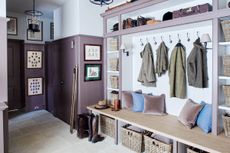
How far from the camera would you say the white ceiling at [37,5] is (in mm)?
3928

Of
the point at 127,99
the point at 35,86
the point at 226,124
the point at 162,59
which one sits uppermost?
the point at 162,59

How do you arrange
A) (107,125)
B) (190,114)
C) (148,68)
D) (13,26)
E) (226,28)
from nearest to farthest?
(226,28) → (190,114) → (148,68) → (107,125) → (13,26)

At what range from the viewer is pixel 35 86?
5.15 meters

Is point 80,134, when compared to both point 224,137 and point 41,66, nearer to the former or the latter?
point 224,137

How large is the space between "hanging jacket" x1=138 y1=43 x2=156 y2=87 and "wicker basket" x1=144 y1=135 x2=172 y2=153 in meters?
0.92

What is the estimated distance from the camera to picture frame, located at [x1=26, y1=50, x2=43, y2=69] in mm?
4969

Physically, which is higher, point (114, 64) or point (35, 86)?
point (114, 64)

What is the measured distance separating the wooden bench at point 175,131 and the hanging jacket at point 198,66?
60cm

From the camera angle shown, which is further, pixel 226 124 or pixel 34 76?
pixel 34 76

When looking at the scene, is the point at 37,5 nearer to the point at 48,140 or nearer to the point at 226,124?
the point at 48,140

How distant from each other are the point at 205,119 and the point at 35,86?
4.39 metres

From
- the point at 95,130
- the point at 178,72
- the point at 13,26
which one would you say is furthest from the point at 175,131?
A: the point at 13,26

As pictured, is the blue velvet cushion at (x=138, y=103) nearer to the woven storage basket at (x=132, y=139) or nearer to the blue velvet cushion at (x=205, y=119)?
the woven storage basket at (x=132, y=139)

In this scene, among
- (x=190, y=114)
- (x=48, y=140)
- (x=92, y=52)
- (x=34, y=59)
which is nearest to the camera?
(x=190, y=114)
